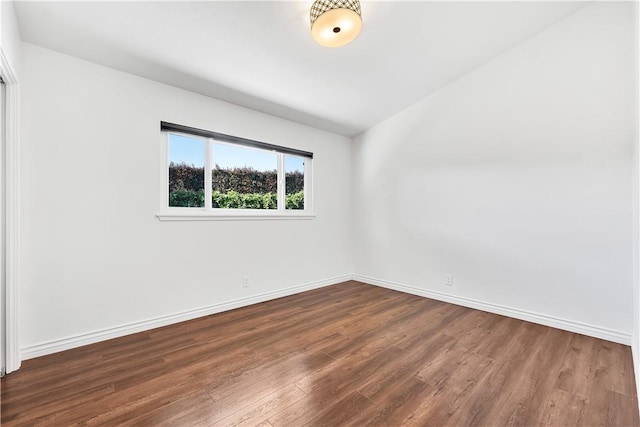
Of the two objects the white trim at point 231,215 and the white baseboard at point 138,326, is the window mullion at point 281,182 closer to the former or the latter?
the white trim at point 231,215

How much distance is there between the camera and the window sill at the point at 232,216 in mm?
2707

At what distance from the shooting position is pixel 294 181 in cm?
391

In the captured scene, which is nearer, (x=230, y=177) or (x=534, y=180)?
(x=534, y=180)

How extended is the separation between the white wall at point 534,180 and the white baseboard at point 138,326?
1.91 m

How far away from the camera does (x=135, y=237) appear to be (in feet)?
8.20

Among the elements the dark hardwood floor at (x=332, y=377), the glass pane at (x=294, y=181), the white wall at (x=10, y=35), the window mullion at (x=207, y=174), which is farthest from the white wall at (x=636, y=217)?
the white wall at (x=10, y=35)

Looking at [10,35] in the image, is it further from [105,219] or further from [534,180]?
[534,180]

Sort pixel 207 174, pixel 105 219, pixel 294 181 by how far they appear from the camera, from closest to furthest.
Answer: pixel 105 219 → pixel 207 174 → pixel 294 181

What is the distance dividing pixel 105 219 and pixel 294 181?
2.19m

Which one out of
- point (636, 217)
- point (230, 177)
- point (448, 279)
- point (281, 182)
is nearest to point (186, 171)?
point (230, 177)

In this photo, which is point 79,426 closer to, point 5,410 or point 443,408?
point 5,410

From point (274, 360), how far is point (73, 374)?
132 cm

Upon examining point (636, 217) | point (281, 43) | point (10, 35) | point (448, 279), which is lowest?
point (448, 279)

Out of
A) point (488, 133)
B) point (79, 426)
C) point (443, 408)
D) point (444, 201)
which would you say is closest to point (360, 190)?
point (444, 201)
